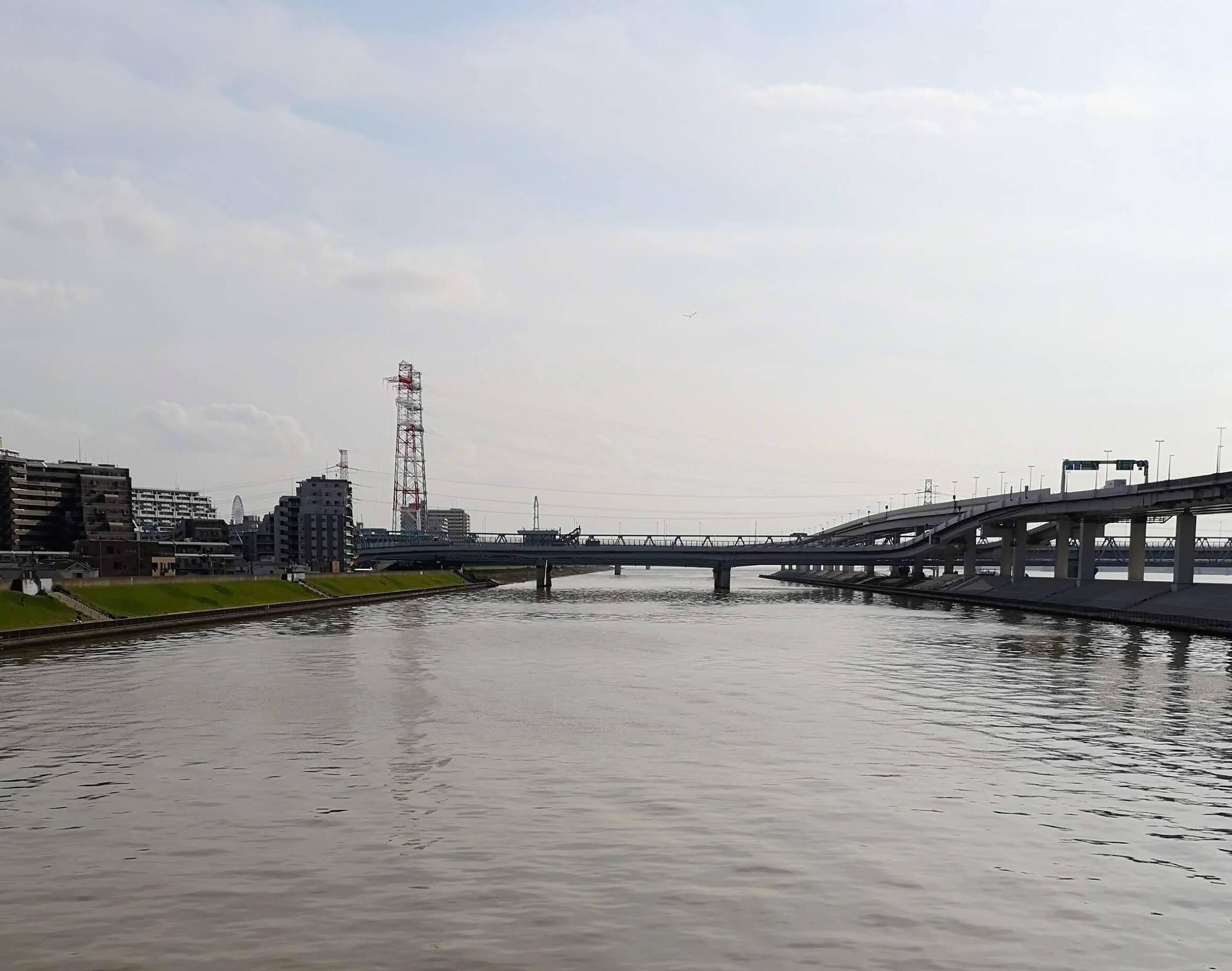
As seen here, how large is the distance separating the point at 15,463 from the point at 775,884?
628ft

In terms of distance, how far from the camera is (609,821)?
71.1 ft

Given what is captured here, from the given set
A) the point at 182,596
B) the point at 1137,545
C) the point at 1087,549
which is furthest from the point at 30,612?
the point at 1087,549

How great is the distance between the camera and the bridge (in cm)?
9588

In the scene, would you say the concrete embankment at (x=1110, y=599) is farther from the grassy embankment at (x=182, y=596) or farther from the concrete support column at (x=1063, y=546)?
the grassy embankment at (x=182, y=596)

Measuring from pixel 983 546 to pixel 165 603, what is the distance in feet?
453

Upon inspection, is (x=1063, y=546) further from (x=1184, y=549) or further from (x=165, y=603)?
(x=165, y=603)

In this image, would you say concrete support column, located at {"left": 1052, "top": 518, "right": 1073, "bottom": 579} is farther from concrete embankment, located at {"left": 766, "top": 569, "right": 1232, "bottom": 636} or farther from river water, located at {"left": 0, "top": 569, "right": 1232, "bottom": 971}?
river water, located at {"left": 0, "top": 569, "right": 1232, "bottom": 971}

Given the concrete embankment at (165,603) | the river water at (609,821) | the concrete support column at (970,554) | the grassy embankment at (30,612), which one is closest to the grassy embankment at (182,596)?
the concrete embankment at (165,603)

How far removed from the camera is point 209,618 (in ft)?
276

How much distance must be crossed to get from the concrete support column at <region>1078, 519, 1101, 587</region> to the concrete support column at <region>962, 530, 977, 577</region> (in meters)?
26.6

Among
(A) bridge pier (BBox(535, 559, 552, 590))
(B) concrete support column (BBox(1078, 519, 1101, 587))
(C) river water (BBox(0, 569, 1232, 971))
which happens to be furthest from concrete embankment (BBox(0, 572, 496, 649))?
(B) concrete support column (BBox(1078, 519, 1101, 587))

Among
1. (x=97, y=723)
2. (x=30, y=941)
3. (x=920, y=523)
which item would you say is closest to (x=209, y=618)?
(x=97, y=723)

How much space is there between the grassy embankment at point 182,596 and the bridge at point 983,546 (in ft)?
210

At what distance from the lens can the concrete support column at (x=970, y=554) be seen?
14862 cm
